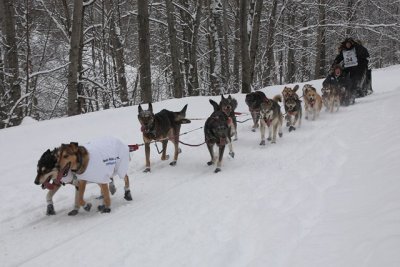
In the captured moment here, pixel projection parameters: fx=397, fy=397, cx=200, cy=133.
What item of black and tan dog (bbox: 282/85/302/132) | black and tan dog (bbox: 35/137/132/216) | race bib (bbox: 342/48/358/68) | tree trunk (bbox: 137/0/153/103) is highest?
tree trunk (bbox: 137/0/153/103)

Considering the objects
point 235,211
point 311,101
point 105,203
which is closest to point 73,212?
point 105,203

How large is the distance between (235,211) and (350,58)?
9.72 meters

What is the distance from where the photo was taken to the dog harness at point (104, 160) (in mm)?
5113

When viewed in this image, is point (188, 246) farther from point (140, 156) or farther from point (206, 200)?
point (140, 156)

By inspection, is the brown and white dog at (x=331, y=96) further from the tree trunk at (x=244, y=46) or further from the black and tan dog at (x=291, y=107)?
the tree trunk at (x=244, y=46)

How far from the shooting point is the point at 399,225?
10.8 feet

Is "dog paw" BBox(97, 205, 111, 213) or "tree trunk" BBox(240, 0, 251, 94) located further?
"tree trunk" BBox(240, 0, 251, 94)

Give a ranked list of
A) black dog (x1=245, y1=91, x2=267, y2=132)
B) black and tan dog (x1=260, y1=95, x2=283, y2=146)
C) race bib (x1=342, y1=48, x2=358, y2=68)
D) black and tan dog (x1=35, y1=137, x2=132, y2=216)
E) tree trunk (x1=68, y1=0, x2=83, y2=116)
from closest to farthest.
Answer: black and tan dog (x1=35, y1=137, x2=132, y2=216)
black and tan dog (x1=260, y1=95, x2=283, y2=146)
black dog (x1=245, y1=91, x2=267, y2=132)
tree trunk (x1=68, y1=0, x2=83, y2=116)
race bib (x1=342, y1=48, x2=358, y2=68)

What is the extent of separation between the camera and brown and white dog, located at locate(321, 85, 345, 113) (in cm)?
1147

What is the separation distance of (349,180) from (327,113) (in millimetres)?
6742

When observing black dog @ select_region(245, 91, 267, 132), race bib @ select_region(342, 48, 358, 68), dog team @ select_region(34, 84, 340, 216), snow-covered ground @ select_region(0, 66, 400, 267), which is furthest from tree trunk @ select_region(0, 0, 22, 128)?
race bib @ select_region(342, 48, 358, 68)

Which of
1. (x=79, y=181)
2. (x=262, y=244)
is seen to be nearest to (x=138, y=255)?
(x=262, y=244)

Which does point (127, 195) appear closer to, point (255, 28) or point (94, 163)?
point (94, 163)

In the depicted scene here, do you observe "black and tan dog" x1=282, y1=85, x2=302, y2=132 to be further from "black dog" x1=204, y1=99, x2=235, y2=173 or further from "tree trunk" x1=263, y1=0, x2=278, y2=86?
"tree trunk" x1=263, y1=0, x2=278, y2=86
